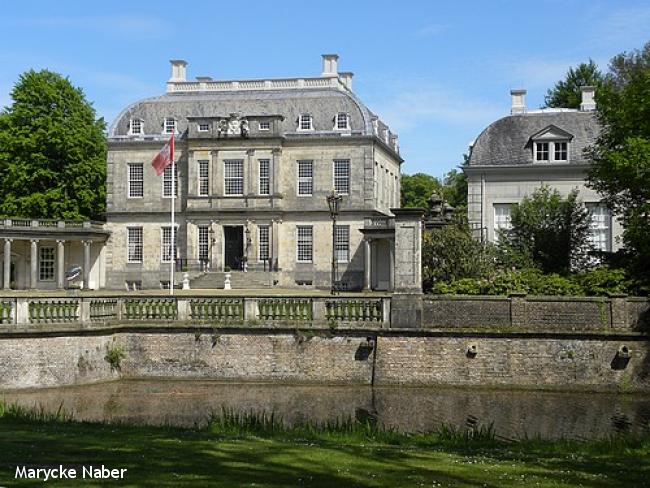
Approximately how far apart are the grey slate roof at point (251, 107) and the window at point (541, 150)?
12067 millimetres

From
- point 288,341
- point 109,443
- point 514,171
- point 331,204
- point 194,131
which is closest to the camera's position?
point 109,443

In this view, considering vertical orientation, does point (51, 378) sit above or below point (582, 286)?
below

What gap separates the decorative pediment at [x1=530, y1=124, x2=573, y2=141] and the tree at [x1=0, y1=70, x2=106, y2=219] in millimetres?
24197

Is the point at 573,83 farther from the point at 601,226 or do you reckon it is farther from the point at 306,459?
the point at 306,459

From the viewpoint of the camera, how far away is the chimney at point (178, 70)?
170 feet

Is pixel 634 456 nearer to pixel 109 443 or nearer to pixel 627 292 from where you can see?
pixel 109 443

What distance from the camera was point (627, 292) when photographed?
2130 centimetres

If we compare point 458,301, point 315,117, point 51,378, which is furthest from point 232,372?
point 315,117

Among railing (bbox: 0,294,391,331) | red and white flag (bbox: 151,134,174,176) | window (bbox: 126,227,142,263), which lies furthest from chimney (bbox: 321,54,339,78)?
railing (bbox: 0,294,391,331)

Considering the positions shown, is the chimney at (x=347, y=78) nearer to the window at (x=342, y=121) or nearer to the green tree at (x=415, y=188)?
the window at (x=342, y=121)

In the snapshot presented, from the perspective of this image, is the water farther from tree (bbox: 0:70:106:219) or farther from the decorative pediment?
tree (bbox: 0:70:106:219)

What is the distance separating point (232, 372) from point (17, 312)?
180 inches

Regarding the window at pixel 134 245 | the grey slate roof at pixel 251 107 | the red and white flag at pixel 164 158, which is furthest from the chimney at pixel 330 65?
the red and white flag at pixel 164 158

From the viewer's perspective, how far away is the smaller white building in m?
36.4
